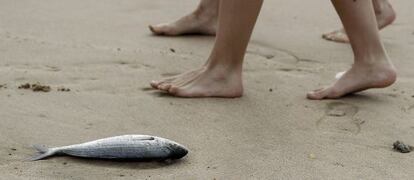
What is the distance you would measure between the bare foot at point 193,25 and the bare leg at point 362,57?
1.44 metres

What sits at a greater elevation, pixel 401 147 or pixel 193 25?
pixel 401 147

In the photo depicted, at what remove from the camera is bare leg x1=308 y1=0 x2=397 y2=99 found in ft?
12.1

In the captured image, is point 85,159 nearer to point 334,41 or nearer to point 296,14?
point 334,41

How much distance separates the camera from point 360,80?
376cm

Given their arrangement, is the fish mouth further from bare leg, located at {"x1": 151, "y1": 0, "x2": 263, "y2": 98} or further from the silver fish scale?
bare leg, located at {"x1": 151, "y1": 0, "x2": 263, "y2": 98}

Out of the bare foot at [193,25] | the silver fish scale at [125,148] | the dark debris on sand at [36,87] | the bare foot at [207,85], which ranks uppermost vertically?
the silver fish scale at [125,148]

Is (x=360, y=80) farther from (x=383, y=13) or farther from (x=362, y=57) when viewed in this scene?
(x=383, y=13)

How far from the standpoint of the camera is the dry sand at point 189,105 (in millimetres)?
2816

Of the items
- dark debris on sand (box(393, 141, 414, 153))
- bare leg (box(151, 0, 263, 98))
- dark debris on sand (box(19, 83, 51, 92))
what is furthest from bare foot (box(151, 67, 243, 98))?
dark debris on sand (box(393, 141, 414, 153))

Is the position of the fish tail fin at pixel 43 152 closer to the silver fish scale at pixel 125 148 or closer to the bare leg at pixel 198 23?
the silver fish scale at pixel 125 148

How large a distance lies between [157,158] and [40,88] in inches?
40.5

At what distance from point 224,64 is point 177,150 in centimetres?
104

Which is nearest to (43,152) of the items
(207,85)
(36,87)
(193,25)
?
(36,87)

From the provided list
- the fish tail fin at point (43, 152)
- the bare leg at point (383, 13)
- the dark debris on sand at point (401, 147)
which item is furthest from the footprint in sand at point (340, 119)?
the bare leg at point (383, 13)
